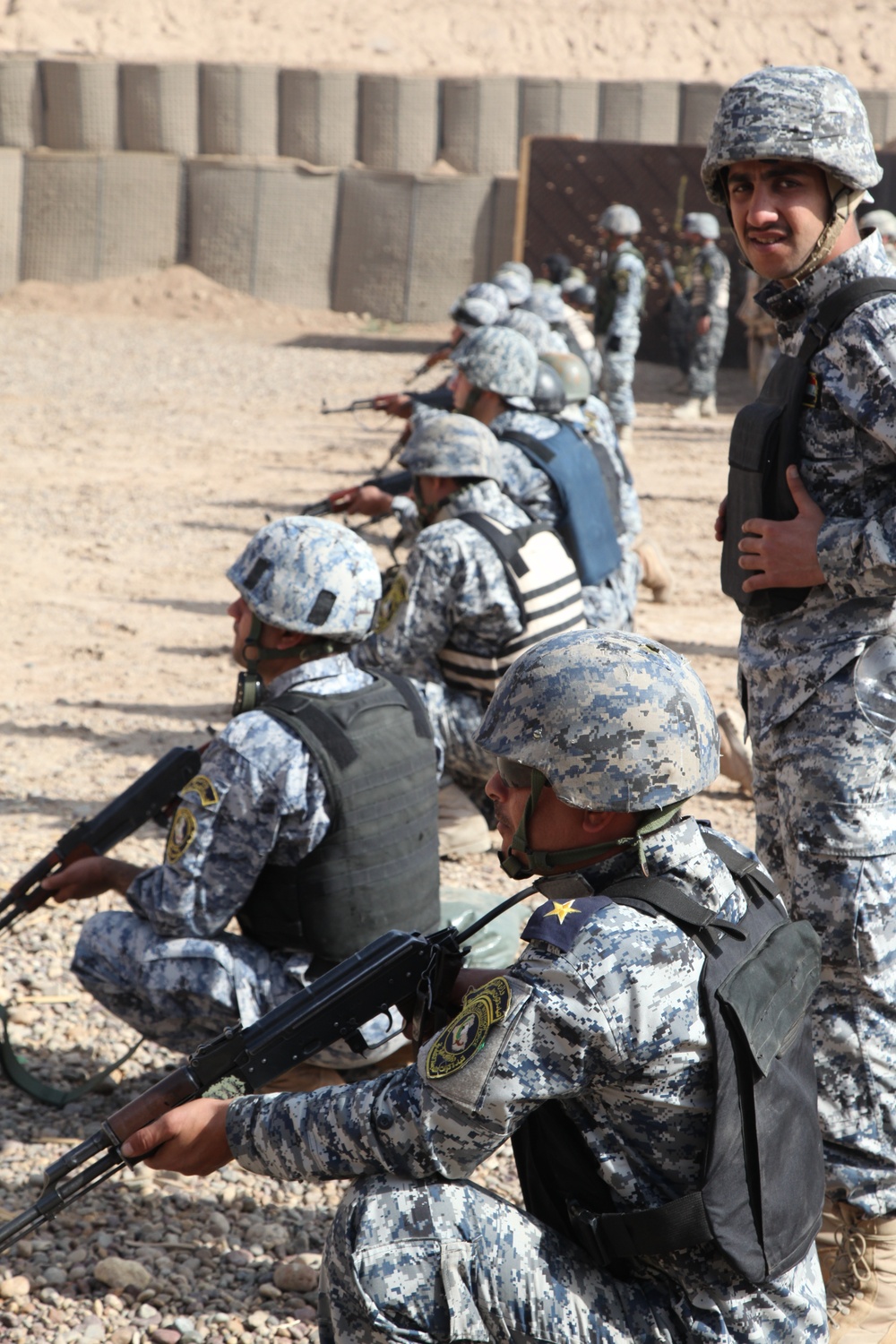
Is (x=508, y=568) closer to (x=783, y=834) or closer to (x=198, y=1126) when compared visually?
(x=783, y=834)

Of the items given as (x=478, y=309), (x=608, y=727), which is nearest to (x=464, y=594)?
(x=608, y=727)

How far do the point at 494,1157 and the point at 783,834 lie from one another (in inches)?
44.7

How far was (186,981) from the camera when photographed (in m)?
3.19

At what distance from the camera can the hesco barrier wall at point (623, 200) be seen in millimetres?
19203

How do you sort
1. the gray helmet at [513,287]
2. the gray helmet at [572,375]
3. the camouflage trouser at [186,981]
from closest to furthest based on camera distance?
the camouflage trouser at [186,981] → the gray helmet at [572,375] → the gray helmet at [513,287]

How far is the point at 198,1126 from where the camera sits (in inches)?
88.0

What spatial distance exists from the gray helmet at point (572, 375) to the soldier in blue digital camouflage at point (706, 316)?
28.4 feet

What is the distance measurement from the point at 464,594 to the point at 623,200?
628 inches

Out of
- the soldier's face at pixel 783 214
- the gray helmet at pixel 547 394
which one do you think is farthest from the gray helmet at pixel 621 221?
the soldier's face at pixel 783 214

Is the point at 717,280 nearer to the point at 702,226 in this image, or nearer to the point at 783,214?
the point at 702,226

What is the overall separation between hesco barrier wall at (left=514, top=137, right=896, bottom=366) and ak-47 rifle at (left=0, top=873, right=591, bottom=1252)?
58.0 feet

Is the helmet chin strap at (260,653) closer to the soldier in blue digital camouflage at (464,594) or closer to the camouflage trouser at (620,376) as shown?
the soldier in blue digital camouflage at (464,594)

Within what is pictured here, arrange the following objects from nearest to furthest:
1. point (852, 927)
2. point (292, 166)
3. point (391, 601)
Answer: point (852, 927) → point (391, 601) → point (292, 166)

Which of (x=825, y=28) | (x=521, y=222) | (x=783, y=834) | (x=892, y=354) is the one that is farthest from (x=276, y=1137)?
(x=825, y=28)
